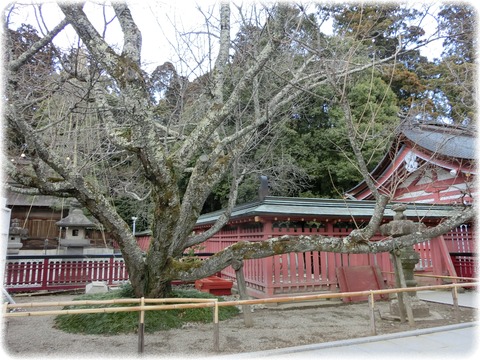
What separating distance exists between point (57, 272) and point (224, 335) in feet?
23.6

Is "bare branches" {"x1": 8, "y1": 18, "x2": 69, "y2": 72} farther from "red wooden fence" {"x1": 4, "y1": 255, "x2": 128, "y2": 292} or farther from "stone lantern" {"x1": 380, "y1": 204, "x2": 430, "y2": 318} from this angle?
"stone lantern" {"x1": 380, "y1": 204, "x2": 430, "y2": 318}

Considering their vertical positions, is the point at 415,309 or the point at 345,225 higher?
the point at 345,225

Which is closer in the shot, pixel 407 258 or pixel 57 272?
pixel 407 258

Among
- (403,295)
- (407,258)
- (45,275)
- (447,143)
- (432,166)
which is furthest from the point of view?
(432,166)

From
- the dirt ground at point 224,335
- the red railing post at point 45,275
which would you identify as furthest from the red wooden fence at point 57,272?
the dirt ground at point 224,335

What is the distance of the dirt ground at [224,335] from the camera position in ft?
14.8

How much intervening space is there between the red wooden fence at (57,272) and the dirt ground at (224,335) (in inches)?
155

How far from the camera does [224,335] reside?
17.2 ft

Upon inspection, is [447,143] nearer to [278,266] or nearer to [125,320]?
[278,266]

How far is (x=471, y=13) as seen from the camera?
279 inches

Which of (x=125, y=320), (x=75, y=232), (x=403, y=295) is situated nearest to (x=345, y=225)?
(x=403, y=295)

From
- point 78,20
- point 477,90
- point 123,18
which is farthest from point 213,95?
point 477,90

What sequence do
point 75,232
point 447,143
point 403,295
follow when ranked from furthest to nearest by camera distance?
1. point 75,232
2. point 447,143
3. point 403,295

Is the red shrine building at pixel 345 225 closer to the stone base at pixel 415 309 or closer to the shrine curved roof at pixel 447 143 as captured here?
the shrine curved roof at pixel 447 143
